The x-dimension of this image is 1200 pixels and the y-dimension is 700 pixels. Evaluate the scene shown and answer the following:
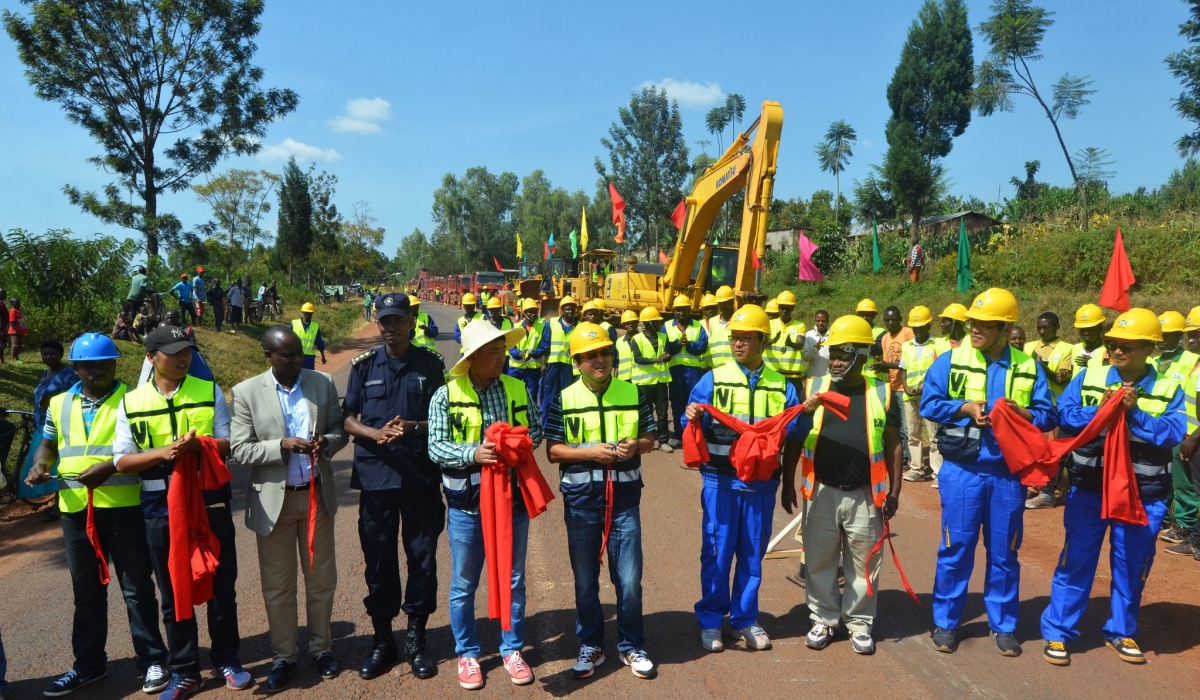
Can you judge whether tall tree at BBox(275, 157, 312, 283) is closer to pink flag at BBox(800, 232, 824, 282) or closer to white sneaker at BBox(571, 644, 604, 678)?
pink flag at BBox(800, 232, 824, 282)

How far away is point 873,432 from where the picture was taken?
13.6ft

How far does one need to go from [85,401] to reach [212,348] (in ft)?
51.6

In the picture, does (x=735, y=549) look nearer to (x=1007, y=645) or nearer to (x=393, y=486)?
(x=1007, y=645)

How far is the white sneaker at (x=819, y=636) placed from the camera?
4230 mm

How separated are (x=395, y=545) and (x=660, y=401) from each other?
20.2 feet

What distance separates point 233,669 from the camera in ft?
12.8

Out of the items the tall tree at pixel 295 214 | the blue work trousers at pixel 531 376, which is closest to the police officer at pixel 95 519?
the blue work trousers at pixel 531 376

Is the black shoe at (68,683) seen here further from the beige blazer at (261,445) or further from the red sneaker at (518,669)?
the red sneaker at (518,669)

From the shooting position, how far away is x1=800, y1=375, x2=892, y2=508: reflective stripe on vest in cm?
415

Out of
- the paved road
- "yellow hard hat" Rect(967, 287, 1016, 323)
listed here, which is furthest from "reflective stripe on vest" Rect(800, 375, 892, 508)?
the paved road

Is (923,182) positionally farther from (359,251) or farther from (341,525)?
(359,251)

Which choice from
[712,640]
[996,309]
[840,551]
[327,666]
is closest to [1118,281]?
[996,309]

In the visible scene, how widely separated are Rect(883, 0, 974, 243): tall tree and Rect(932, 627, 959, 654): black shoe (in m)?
30.6

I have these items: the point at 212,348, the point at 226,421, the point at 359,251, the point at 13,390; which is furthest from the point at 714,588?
the point at 359,251
